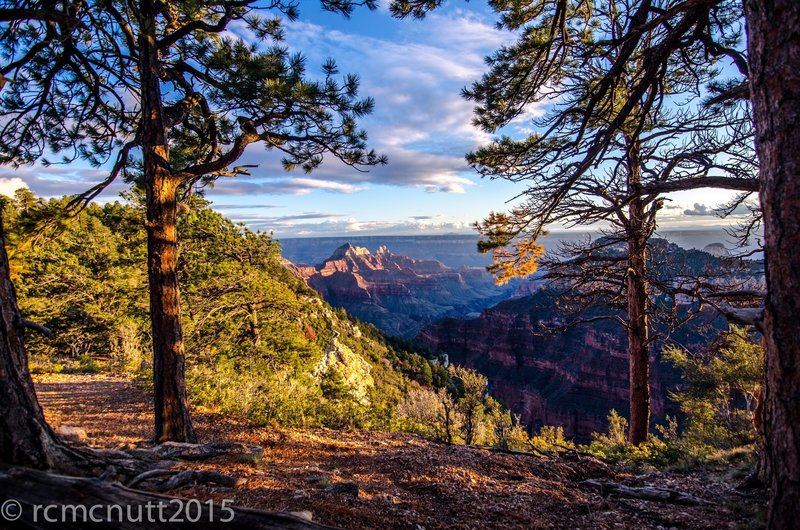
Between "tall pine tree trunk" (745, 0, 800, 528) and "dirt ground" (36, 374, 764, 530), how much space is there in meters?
1.79

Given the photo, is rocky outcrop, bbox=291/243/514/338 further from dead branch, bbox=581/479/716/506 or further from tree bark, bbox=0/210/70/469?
tree bark, bbox=0/210/70/469

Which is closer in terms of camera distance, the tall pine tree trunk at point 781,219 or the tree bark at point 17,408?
the tall pine tree trunk at point 781,219

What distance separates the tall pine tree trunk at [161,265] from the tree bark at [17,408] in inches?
96.0

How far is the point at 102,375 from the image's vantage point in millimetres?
12445

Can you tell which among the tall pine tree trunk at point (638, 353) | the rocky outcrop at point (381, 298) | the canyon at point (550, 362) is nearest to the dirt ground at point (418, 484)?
the tall pine tree trunk at point (638, 353)

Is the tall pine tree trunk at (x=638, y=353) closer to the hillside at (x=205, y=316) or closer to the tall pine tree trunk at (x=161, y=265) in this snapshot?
the hillside at (x=205, y=316)

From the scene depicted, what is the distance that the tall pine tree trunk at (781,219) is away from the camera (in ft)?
6.33

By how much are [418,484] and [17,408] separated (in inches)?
147

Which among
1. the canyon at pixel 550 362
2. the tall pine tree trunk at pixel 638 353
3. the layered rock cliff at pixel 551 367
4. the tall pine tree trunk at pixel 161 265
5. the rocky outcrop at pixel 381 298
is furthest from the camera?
the rocky outcrop at pixel 381 298

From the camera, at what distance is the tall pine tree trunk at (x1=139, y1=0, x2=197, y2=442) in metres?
4.83

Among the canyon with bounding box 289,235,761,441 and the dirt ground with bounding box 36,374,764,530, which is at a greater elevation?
the dirt ground with bounding box 36,374,764,530

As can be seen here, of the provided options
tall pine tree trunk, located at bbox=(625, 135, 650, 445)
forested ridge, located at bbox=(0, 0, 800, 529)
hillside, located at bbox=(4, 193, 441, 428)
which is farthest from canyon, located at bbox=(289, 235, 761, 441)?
forested ridge, located at bbox=(0, 0, 800, 529)

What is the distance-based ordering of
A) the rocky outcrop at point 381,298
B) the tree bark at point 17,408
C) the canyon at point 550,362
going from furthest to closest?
the rocky outcrop at point 381,298 → the canyon at point 550,362 → the tree bark at point 17,408

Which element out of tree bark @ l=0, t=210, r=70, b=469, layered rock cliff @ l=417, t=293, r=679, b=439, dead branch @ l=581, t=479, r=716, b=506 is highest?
tree bark @ l=0, t=210, r=70, b=469
